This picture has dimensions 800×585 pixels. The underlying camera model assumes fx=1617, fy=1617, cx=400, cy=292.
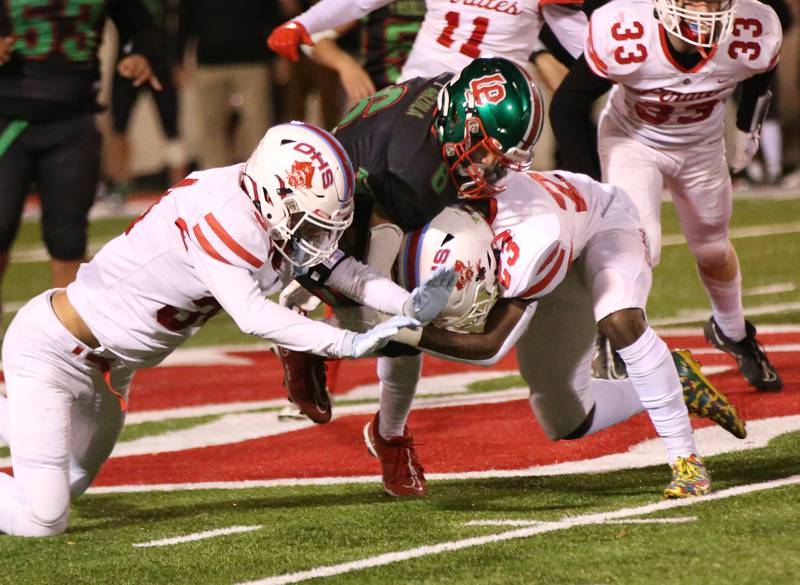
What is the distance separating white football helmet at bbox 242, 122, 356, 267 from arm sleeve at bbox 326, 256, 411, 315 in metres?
0.17

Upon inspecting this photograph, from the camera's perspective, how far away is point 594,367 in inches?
237

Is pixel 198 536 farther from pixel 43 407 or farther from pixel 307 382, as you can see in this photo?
pixel 307 382

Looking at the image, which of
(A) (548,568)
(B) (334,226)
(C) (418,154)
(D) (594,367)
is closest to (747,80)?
(D) (594,367)

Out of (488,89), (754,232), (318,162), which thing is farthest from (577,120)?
(754,232)

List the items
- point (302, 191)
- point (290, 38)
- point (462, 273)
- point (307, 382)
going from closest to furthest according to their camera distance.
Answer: point (302, 191)
point (462, 273)
point (307, 382)
point (290, 38)

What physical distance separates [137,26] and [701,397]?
10.3 feet

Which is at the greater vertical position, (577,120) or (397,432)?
(577,120)

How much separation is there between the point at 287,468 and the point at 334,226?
1455mm

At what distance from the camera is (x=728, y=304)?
597cm

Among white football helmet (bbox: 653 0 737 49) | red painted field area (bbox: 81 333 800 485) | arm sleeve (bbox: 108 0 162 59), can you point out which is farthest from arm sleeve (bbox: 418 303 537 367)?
arm sleeve (bbox: 108 0 162 59)

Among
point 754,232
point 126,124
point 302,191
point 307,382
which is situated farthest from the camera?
point 126,124

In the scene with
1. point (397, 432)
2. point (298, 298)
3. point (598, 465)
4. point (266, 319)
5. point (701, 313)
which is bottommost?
point (701, 313)

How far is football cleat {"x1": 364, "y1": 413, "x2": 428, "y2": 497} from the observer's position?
4.71 metres

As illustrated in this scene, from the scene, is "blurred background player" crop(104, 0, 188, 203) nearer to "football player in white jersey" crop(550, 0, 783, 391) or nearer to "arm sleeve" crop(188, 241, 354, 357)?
"football player in white jersey" crop(550, 0, 783, 391)
